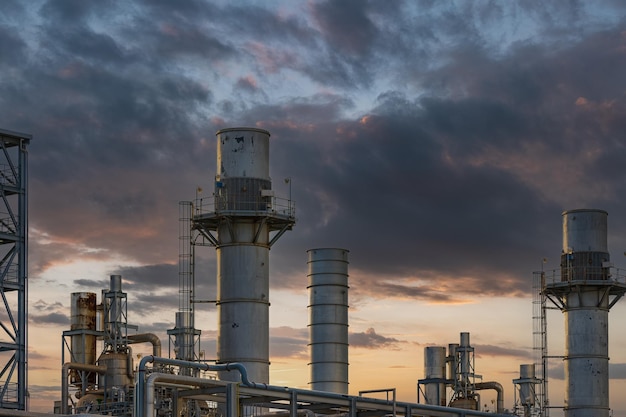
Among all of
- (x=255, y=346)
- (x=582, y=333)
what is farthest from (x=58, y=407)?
(x=582, y=333)

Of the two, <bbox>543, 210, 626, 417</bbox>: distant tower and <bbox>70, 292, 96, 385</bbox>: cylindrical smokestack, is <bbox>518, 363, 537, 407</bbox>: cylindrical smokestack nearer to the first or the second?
<bbox>543, 210, 626, 417</bbox>: distant tower

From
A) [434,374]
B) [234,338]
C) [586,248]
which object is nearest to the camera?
[234,338]

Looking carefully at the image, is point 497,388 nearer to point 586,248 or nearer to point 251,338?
point 586,248

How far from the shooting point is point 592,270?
217 feet

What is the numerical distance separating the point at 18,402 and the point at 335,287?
2365cm

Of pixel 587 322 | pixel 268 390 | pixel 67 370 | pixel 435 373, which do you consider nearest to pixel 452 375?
pixel 435 373

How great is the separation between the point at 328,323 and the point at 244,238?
17.7 metres

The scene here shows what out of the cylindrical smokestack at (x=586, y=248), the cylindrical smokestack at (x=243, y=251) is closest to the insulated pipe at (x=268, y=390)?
the cylindrical smokestack at (x=243, y=251)

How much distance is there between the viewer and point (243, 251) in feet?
162

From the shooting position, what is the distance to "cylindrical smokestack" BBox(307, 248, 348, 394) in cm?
6619

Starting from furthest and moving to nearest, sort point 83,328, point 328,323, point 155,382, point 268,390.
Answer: point 83,328
point 328,323
point 268,390
point 155,382

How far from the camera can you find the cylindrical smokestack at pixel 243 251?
160 feet

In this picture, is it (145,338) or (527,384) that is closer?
(145,338)

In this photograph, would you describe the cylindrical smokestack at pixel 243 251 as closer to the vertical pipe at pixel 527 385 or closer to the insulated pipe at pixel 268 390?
the insulated pipe at pixel 268 390
